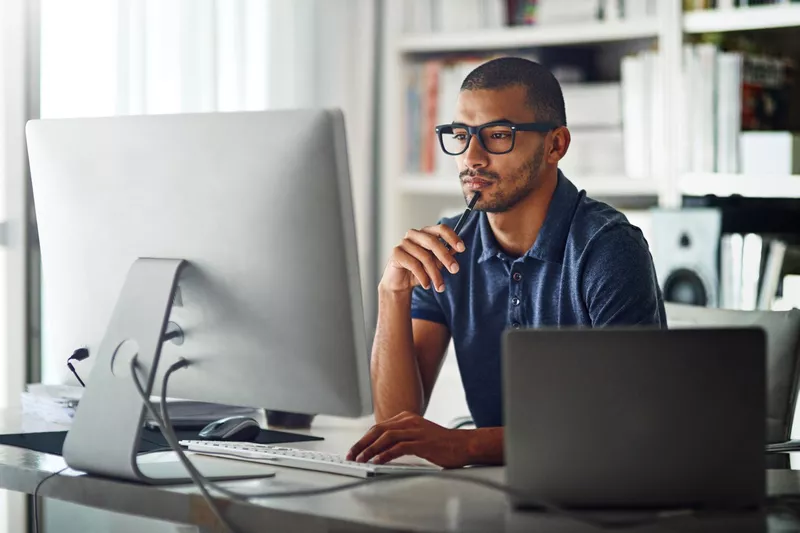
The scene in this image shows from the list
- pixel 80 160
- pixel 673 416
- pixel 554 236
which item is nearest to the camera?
pixel 673 416

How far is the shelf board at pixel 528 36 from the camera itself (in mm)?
3143

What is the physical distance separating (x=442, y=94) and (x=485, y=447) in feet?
6.95

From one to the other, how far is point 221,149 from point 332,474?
433 millimetres

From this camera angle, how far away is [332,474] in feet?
4.60

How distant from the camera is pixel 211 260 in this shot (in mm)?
1377

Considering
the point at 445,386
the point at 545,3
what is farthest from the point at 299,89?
the point at 445,386

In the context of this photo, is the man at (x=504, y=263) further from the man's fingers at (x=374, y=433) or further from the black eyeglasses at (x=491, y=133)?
the man's fingers at (x=374, y=433)

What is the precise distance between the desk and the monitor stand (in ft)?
0.09

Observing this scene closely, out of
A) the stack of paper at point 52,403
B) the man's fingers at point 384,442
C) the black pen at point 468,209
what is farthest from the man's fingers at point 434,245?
the stack of paper at point 52,403

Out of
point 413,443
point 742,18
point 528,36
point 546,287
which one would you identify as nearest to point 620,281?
point 546,287

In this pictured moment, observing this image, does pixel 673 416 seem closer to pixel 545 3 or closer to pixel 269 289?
pixel 269 289

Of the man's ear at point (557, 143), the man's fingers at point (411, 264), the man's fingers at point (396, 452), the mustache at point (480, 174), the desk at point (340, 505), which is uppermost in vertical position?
the man's ear at point (557, 143)

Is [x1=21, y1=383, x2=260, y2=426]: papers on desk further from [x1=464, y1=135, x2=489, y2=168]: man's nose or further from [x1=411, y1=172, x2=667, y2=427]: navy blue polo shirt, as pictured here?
[x1=464, y1=135, x2=489, y2=168]: man's nose

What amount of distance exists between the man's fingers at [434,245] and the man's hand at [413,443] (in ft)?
0.84
